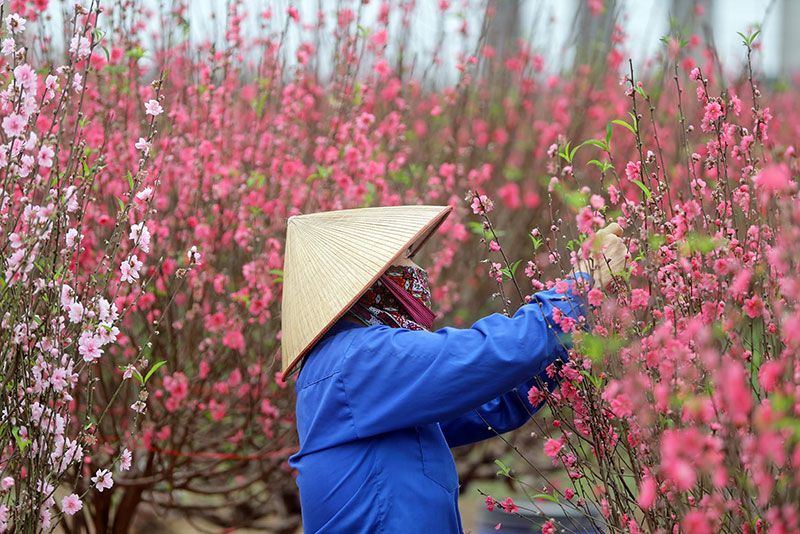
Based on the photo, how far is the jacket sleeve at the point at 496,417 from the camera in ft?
7.52

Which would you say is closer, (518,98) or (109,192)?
(109,192)

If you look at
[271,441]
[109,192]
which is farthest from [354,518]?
[109,192]

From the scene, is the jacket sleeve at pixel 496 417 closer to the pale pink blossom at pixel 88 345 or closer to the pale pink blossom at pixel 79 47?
the pale pink blossom at pixel 88 345

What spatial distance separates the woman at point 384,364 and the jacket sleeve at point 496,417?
24 millimetres

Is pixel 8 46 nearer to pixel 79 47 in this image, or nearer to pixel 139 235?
pixel 79 47

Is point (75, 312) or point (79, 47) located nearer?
point (75, 312)

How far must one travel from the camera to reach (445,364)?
186cm

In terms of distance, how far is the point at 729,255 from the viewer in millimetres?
1703

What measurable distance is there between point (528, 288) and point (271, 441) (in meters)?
2.17

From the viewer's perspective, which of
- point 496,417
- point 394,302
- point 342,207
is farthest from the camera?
point 342,207

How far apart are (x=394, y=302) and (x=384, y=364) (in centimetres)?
26

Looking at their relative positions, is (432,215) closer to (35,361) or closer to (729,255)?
(729,255)

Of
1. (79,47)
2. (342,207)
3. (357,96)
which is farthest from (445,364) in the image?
(357,96)

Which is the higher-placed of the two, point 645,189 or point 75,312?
point 645,189
